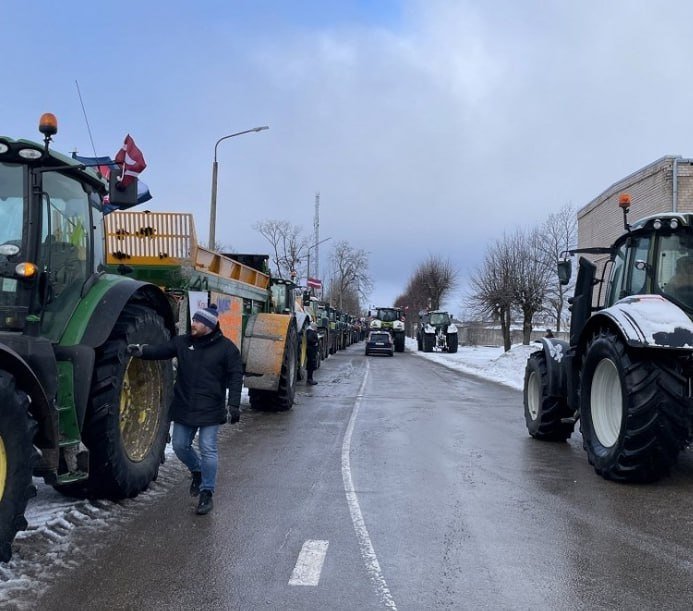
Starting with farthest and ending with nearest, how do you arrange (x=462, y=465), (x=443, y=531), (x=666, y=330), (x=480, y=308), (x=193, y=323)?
1. (x=480, y=308)
2. (x=462, y=465)
3. (x=666, y=330)
4. (x=193, y=323)
5. (x=443, y=531)

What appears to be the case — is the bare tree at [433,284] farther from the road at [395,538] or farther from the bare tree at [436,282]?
the road at [395,538]

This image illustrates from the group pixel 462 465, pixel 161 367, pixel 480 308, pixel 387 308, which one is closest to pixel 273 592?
pixel 161 367

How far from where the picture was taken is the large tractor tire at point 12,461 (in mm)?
3789

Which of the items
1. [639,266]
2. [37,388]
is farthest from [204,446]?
[639,266]

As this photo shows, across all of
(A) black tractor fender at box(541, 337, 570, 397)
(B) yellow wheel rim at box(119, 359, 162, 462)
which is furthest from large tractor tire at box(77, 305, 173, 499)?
(A) black tractor fender at box(541, 337, 570, 397)

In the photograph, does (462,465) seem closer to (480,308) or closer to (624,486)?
(624,486)

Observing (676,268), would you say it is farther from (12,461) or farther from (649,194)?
(649,194)

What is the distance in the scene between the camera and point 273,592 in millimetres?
3867

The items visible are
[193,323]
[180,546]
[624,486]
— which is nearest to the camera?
[180,546]

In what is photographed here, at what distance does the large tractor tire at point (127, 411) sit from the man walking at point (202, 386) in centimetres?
22

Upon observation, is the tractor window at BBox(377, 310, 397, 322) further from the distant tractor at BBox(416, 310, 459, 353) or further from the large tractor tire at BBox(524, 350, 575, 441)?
the large tractor tire at BBox(524, 350, 575, 441)

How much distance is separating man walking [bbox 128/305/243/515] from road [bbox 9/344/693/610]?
1.67 feet

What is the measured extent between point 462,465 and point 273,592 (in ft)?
13.1

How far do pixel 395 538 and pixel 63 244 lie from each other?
10.9 feet
